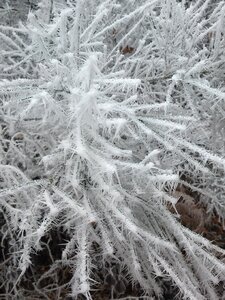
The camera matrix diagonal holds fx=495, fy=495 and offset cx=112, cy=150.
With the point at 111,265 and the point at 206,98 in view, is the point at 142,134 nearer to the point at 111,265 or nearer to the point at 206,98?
the point at 206,98

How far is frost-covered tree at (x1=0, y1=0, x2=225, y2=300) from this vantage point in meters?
2.15

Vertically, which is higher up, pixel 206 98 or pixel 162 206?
pixel 206 98

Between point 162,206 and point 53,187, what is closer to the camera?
point 53,187

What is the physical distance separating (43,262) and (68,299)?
1.02ft

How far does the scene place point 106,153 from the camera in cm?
217

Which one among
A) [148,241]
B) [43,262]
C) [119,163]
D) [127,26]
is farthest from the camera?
[127,26]

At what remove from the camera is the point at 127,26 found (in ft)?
11.3

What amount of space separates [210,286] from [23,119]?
4.32 ft

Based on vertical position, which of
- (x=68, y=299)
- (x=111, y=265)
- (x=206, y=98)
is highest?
(x=206, y=98)

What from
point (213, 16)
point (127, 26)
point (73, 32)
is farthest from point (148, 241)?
point (127, 26)

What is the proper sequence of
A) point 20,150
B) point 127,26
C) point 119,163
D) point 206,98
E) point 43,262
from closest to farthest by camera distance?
point 119,163 → point 20,150 → point 206,98 → point 43,262 → point 127,26

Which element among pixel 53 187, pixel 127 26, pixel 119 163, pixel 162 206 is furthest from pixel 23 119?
pixel 127 26

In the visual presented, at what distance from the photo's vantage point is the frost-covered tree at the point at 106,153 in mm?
2148

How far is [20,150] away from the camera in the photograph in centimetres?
270
